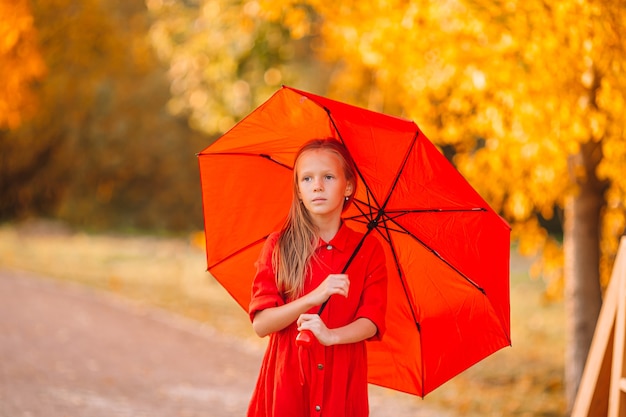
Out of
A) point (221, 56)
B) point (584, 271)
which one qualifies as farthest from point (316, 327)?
point (221, 56)

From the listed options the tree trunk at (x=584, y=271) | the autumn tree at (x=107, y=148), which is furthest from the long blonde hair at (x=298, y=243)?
the autumn tree at (x=107, y=148)

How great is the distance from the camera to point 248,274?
4012 mm

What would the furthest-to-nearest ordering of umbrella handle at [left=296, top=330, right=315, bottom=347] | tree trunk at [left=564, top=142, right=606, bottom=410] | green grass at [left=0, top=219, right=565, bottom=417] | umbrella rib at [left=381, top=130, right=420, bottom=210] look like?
green grass at [left=0, top=219, right=565, bottom=417] < tree trunk at [left=564, top=142, right=606, bottom=410] < umbrella rib at [left=381, top=130, right=420, bottom=210] < umbrella handle at [left=296, top=330, right=315, bottom=347]

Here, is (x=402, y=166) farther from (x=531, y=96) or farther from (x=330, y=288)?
(x=531, y=96)

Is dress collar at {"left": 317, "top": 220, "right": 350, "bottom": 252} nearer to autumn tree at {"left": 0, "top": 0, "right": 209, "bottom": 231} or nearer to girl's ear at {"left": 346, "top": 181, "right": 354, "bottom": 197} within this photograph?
girl's ear at {"left": 346, "top": 181, "right": 354, "bottom": 197}

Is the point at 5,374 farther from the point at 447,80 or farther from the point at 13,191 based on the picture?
the point at 13,191

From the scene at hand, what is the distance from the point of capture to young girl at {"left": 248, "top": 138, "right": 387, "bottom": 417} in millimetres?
3158

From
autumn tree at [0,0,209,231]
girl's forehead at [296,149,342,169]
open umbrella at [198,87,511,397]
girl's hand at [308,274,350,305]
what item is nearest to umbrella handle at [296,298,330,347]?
girl's hand at [308,274,350,305]

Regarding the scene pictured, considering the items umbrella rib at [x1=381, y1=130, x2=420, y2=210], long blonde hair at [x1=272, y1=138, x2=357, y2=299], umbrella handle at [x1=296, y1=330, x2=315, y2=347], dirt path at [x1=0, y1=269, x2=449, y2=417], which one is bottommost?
umbrella handle at [x1=296, y1=330, x2=315, y2=347]

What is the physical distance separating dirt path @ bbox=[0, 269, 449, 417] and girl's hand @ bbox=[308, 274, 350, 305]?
412 cm

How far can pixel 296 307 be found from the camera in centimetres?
312

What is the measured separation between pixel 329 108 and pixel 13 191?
74.5 feet

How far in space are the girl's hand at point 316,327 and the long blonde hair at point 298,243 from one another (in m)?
0.19

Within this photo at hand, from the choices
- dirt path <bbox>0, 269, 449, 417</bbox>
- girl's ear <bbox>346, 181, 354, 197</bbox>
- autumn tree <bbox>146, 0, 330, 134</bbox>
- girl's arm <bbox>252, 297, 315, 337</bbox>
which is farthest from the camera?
autumn tree <bbox>146, 0, 330, 134</bbox>
